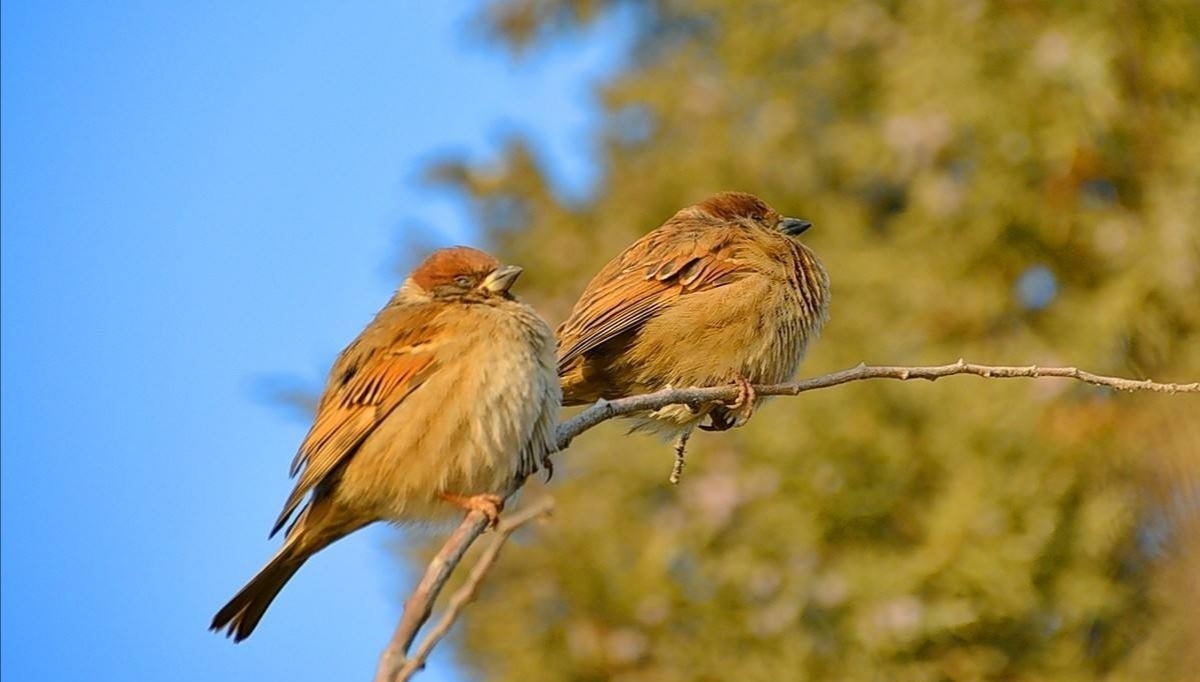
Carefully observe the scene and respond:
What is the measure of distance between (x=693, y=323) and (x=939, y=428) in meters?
3.23

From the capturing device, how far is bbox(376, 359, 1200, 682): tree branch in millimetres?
2358

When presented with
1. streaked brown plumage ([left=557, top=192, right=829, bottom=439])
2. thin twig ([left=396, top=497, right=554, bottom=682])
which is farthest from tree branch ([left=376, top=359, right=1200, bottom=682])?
streaked brown plumage ([left=557, top=192, right=829, bottom=439])

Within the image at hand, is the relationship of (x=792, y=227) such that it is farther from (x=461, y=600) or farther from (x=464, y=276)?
(x=461, y=600)

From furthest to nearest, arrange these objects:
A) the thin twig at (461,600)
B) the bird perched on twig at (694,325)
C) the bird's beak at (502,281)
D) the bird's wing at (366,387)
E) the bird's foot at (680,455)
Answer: the bird perched on twig at (694,325)
the bird's beak at (502,281)
the bird's foot at (680,455)
the bird's wing at (366,387)
the thin twig at (461,600)

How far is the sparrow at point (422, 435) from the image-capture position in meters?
4.05

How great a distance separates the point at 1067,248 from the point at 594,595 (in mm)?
3391

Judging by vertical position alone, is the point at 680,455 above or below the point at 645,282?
below

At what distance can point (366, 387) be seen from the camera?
4.27 m

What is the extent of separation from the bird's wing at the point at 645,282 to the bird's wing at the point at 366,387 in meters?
0.97

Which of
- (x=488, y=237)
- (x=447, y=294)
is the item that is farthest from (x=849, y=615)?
(x=488, y=237)

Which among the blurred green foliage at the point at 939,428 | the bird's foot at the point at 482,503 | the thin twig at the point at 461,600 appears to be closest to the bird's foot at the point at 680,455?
the bird's foot at the point at 482,503

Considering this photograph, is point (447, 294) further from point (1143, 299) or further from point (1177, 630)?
point (1143, 299)

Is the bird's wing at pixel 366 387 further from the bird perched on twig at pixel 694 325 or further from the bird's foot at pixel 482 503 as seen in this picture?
the bird perched on twig at pixel 694 325

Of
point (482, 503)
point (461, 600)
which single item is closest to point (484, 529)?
point (482, 503)
